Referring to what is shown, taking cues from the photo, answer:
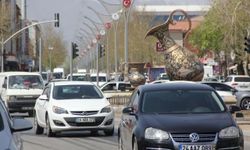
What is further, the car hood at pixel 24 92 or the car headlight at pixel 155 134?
the car hood at pixel 24 92

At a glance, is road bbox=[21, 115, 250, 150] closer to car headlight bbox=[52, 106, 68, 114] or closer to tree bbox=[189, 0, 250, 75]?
car headlight bbox=[52, 106, 68, 114]

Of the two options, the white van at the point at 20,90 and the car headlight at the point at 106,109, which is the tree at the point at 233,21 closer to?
the white van at the point at 20,90

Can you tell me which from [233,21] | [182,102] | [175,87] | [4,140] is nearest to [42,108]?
[175,87]

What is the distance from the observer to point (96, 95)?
20469 millimetres

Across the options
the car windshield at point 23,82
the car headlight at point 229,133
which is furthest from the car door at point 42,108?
the car headlight at point 229,133

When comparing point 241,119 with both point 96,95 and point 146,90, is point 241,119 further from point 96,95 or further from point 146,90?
point 146,90

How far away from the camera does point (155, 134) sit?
37.4ft

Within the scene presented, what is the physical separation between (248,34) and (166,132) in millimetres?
42853

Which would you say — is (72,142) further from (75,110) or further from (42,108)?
(42,108)

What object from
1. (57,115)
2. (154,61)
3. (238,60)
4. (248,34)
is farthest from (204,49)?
(57,115)

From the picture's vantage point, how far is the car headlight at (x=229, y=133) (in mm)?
11328

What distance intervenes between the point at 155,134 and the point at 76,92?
9245mm

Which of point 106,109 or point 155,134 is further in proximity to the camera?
point 106,109

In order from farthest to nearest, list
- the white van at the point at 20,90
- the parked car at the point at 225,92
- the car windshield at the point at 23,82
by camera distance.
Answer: the parked car at the point at 225,92 → the car windshield at the point at 23,82 → the white van at the point at 20,90
